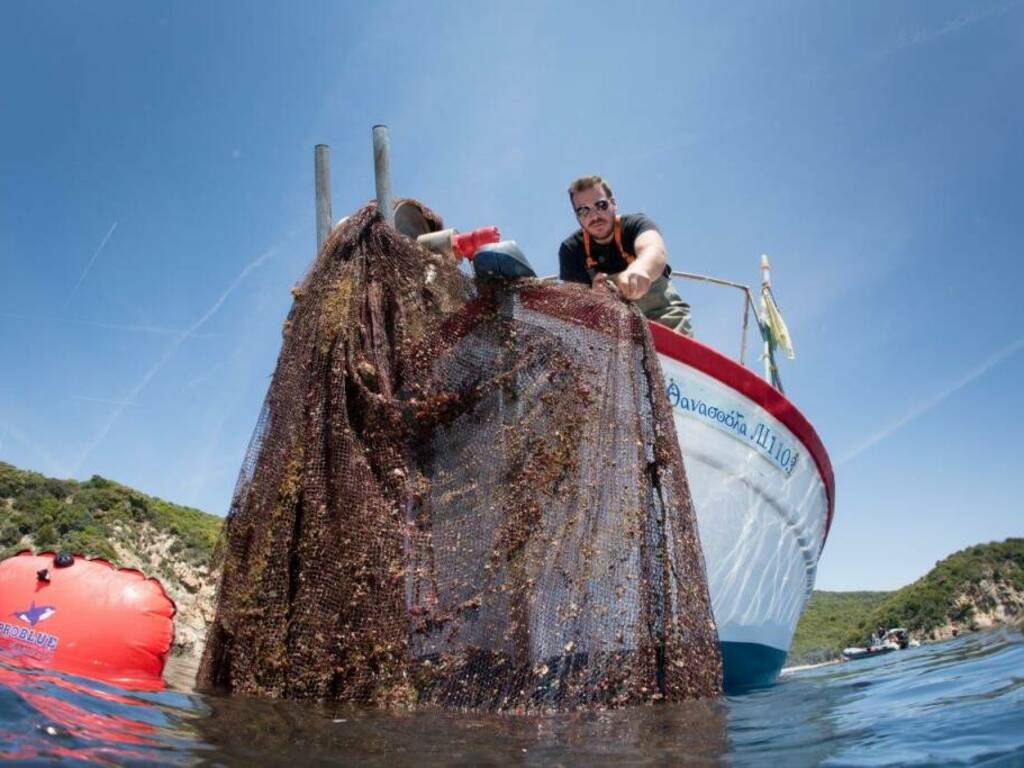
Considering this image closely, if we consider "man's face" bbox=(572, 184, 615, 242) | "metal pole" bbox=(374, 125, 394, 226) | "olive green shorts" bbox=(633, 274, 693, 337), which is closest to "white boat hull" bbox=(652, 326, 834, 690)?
"olive green shorts" bbox=(633, 274, 693, 337)

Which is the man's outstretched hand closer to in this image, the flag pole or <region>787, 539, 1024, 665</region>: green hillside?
the flag pole

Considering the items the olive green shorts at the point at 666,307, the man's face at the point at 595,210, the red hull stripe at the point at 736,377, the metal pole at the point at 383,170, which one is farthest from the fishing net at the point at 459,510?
the olive green shorts at the point at 666,307

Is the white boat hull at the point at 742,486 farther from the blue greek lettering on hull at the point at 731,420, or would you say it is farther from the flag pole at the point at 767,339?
the flag pole at the point at 767,339

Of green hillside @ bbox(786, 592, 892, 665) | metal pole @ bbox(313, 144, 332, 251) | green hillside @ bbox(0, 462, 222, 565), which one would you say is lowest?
green hillside @ bbox(786, 592, 892, 665)

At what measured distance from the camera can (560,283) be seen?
11.6 feet

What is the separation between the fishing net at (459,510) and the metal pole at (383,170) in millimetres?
681

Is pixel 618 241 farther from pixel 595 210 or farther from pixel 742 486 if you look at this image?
pixel 742 486

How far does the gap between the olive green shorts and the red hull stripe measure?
0.97 ft

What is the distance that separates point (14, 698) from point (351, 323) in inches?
75.1

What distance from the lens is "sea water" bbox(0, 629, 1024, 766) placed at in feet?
6.05

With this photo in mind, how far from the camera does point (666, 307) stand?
15.9ft

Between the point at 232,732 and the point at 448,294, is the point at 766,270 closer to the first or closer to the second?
the point at 448,294

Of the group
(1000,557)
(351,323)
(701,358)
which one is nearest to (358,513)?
(351,323)

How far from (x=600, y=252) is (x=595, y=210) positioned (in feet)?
1.06
